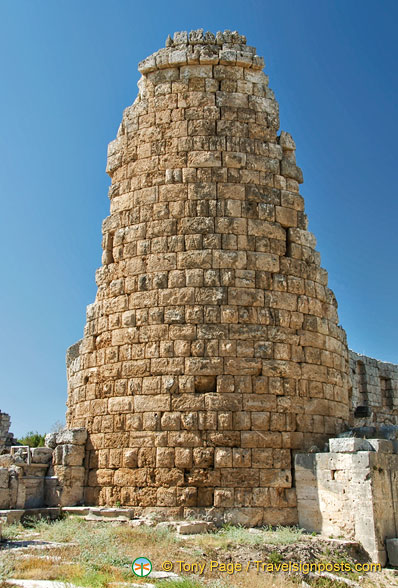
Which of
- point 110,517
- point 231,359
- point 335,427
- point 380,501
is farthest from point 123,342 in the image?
point 380,501

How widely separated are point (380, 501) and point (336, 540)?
2.38ft

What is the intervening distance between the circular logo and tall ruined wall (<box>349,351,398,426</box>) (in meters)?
9.35

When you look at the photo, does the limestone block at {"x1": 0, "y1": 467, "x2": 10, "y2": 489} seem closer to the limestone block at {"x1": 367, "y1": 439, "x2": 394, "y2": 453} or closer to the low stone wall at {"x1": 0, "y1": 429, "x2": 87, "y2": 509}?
the low stone wall at {"x1": 0, "y1": 429, "x2": 87, "y2": 509}

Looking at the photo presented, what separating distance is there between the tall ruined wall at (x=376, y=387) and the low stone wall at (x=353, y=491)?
6.32 meters

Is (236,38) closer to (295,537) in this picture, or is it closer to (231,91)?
(231,91)

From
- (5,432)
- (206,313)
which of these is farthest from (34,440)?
(206,313)

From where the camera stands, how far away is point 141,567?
594 cm

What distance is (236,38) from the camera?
10.5 meters

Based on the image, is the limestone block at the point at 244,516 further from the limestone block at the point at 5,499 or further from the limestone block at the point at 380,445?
the limestone block at the point at 5,499

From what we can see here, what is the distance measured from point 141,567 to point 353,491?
10.4ft

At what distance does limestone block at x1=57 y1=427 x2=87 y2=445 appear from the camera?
30.7 feet

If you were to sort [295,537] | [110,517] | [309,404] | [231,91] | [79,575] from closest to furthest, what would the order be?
[79,575] → [295,537] → [110,517] → [309,404] → [231,91]

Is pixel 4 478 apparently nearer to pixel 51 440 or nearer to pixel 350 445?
pixel 51 440

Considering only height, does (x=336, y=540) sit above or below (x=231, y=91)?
below
